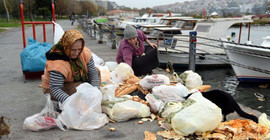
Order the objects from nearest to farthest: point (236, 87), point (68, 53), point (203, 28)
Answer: point (68, 53), point (236, 87), point (203, 28)

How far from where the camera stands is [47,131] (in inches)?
113

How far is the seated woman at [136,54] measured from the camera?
4984mm

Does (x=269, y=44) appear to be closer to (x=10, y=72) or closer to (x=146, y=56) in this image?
(x=146, y=56)

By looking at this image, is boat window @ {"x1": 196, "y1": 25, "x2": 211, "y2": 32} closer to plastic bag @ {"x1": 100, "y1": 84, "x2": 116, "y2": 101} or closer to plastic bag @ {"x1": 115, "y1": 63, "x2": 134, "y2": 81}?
plastic bag @ {"x1": 115, "y1": 63, "x2": 134, "y2": 81}

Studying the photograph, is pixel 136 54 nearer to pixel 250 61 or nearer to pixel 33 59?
pixel 33 59

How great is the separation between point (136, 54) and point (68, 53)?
2.34 meters

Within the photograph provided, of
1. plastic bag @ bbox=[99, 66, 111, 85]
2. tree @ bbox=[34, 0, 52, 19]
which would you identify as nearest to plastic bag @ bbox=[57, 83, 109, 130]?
plastic bag @ bbox=[99, 66, 111, 85]

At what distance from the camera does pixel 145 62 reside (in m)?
5.26

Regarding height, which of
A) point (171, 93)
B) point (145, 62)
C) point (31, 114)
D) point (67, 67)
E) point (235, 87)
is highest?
point (67, 67)

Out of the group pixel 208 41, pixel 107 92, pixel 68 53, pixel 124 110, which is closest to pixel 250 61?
pixel 208 41

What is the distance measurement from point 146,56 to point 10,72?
326 centimetres

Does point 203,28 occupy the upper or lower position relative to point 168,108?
upper

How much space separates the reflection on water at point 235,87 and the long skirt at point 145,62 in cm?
326

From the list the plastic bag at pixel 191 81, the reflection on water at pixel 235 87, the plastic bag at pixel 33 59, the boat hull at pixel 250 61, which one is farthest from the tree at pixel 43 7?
the plastic bag at pixel 191 81
